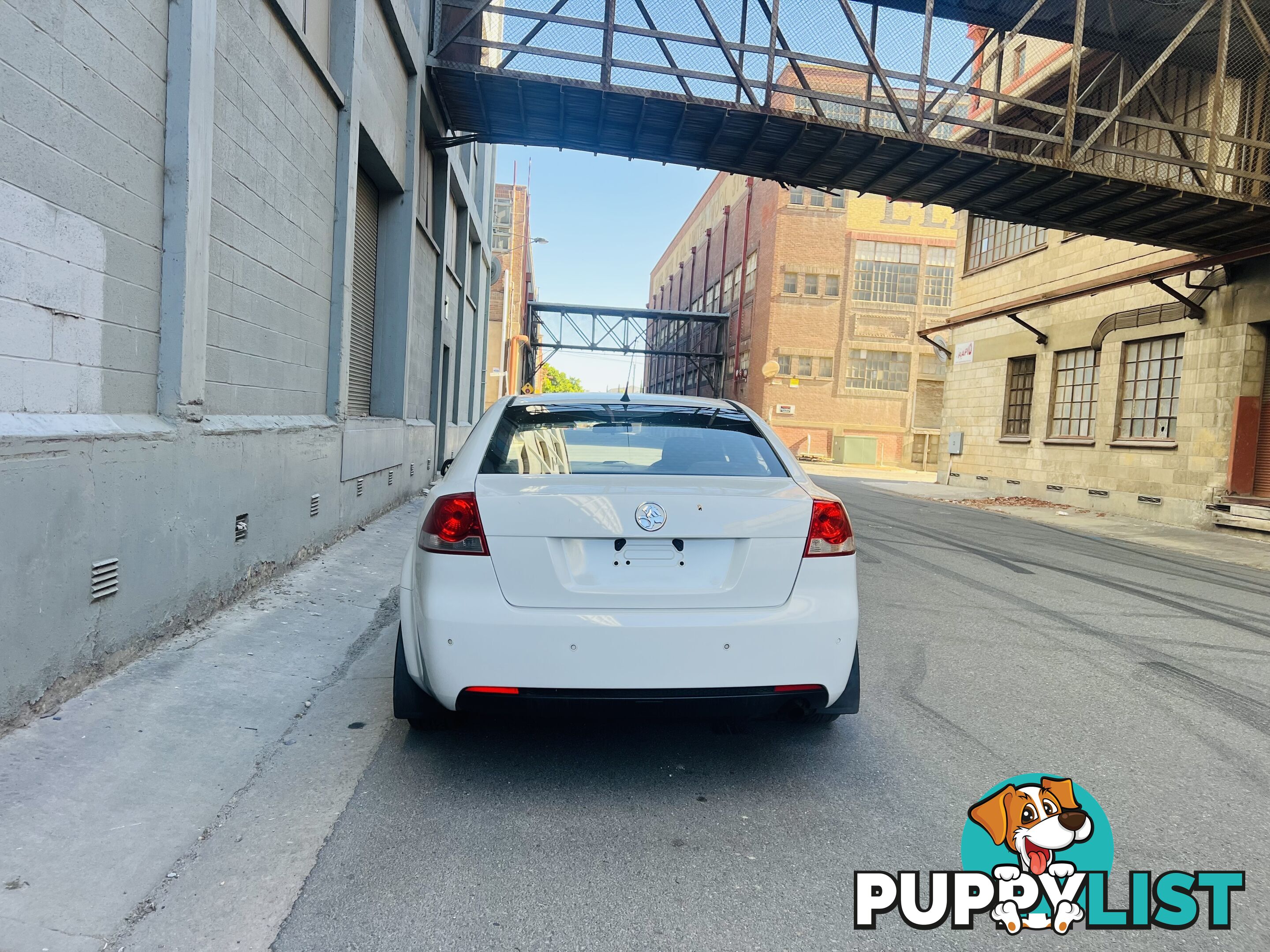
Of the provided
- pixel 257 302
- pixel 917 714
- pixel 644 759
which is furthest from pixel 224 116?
pixel 917 714

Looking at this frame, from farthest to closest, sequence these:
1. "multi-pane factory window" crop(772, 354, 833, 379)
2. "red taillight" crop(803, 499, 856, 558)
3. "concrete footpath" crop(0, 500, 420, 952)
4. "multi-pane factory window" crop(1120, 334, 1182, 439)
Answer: "multi-pane factory window" crop(772, 354, 833, 379), "multi-pane factory window" crop(1120, 334, 1182, 439), "red taillight" crop(803, 499, 856, 558), "concrete footpath" crop(0, 500, 420, 952)

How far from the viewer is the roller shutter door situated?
1045 cm

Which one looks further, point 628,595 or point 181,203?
point 181,203

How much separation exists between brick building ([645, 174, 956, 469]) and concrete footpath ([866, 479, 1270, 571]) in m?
21.3

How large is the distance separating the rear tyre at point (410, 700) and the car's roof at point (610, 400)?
123 cm

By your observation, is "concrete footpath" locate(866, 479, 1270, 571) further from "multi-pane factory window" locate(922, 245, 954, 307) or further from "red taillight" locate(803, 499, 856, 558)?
"multi-pane factory window" locate(922, 245, 954, 307)

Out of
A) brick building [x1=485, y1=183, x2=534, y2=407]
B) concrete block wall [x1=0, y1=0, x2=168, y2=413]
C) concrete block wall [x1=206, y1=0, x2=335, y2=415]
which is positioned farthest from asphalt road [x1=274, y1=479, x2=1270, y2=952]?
brick building [x1=485, y1=183, x2=534, y2=407]

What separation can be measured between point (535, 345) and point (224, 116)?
1869 inches

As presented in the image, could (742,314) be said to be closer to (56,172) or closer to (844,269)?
(844,269)

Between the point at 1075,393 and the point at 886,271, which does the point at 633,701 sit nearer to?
the point at 1075,393

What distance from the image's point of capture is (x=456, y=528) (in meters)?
3.12

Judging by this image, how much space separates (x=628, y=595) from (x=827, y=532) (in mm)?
815

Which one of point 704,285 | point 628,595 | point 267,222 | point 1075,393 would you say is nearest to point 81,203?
point 267,222

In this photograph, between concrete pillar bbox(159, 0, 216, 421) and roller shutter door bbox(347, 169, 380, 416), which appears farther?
roller shutter door bbox(347, 169, 380, 416)
